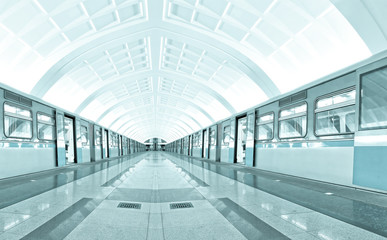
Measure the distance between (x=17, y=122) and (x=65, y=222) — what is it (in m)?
7.82

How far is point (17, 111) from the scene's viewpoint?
342 inches

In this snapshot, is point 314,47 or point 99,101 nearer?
point 314,47

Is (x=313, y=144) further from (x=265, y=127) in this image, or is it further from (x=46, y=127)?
(x=46, y=127)

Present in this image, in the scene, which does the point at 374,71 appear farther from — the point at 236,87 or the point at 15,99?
the point at 15,99

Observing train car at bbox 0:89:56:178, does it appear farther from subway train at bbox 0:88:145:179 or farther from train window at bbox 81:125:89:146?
train window at bbox 81:125:89:146

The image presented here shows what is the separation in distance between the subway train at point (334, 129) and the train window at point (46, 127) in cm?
1103

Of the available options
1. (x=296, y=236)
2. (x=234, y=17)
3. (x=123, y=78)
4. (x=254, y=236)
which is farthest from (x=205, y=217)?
(x=123, y=78)

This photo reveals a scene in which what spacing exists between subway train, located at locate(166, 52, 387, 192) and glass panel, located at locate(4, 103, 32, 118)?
435 inches

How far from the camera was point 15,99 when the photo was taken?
335 inches

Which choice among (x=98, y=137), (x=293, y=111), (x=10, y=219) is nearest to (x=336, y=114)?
(x=293, y=111)

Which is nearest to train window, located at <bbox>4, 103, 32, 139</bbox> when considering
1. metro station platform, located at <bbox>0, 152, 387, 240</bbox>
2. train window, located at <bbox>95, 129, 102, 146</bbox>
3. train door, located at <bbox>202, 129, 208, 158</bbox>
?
metro station platform, located at <bbox>0, 152, 387, 240</bbox>

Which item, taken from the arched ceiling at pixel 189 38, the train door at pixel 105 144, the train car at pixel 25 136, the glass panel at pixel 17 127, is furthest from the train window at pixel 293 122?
the train door at pixel 105 144

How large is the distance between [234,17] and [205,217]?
7.87 metres

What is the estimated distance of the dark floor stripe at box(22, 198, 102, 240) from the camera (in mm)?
2576
